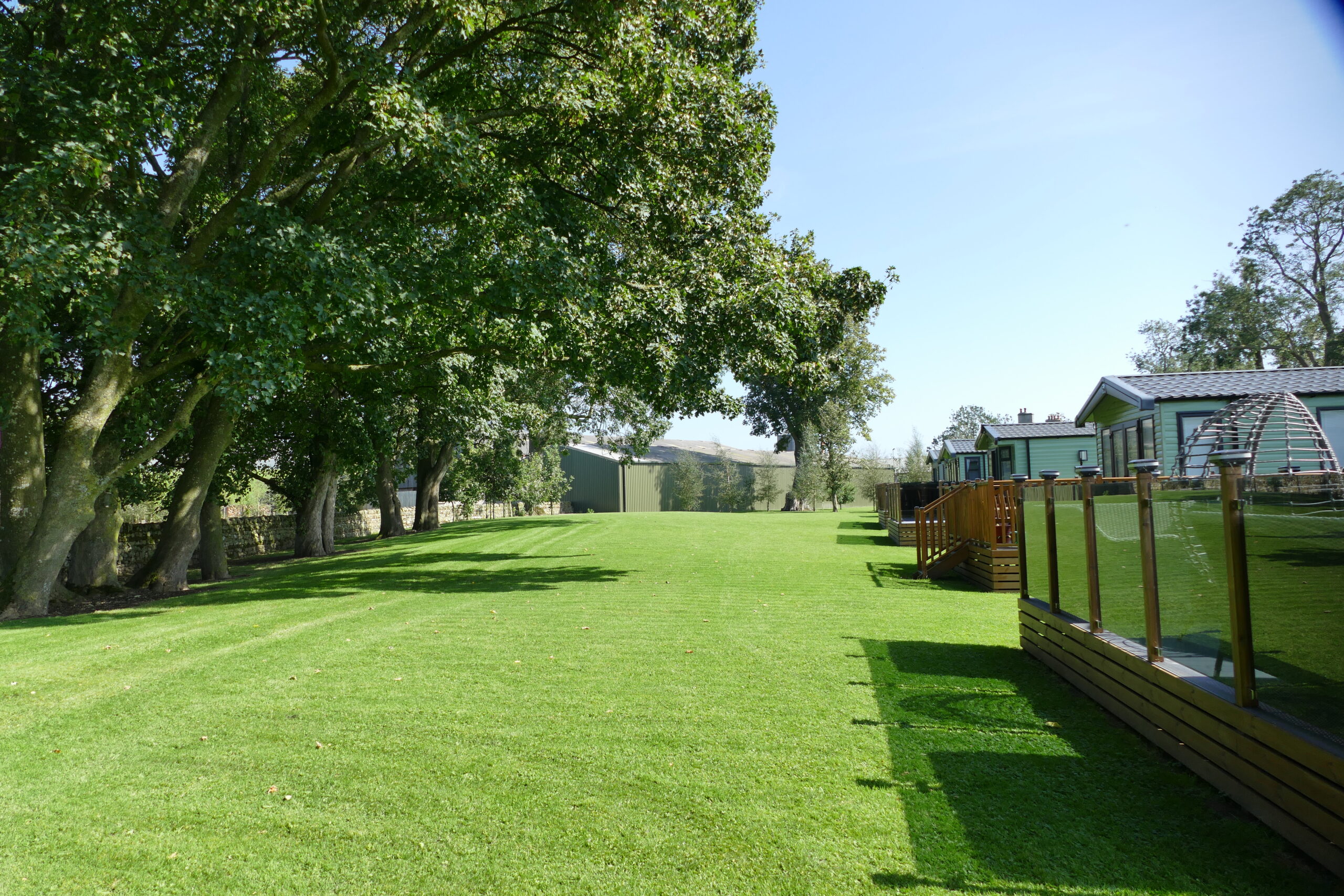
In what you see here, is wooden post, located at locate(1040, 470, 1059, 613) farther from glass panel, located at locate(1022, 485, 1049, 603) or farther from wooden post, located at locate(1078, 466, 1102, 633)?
wooden post, located at locate(1078, 466, 1102, 633)

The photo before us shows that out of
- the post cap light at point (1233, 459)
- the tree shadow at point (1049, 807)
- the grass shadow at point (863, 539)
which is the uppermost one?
the post cap light at point (1233, 459)

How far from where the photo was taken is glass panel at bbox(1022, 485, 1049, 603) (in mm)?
6254

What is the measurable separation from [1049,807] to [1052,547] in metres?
2.94

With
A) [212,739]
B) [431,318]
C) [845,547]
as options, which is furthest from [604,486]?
[212,739]

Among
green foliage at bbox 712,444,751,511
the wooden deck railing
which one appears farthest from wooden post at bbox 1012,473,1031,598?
green foliage at bbox 712,444,751,511

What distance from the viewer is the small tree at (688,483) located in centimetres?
4728

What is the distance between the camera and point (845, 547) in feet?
57.9

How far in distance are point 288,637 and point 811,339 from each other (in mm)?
10391

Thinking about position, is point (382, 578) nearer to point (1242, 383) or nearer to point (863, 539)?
point (863, 539)

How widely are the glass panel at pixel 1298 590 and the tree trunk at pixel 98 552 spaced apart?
601 inches

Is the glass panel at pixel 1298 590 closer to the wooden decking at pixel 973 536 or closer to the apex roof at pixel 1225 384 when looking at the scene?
the wooden decking at pixel 973 536

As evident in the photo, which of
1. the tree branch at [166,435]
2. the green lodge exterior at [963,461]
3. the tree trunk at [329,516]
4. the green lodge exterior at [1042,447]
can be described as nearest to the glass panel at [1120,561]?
the tree branch at [166,435]

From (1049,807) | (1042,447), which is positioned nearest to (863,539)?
(1042,447)

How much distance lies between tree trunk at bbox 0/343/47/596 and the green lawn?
404 cm
